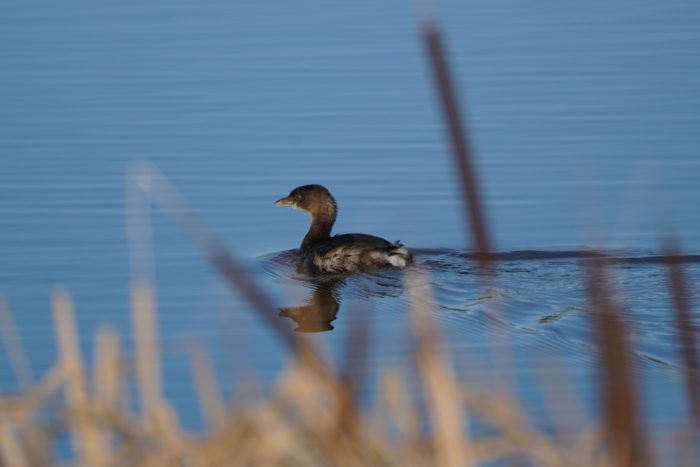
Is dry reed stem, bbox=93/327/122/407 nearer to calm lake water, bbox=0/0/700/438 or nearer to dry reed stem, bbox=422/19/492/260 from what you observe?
calm lake water, bbox=0/0/700/438

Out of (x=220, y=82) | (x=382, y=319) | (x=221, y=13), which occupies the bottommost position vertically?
(x=382, y=319)

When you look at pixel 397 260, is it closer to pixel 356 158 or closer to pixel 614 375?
pixel 356 158

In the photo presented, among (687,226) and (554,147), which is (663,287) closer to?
(687,226)

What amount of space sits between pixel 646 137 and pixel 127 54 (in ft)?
24.9

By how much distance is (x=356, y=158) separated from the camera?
504 inches

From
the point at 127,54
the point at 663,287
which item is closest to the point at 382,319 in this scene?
the point at 663,287

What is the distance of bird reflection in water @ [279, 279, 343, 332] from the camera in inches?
333

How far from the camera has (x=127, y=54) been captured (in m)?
17.8

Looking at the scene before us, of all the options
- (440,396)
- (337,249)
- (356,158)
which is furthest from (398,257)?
(440,396)

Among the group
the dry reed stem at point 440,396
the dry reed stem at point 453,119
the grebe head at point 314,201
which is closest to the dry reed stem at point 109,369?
the dry reed stem at point 440,396

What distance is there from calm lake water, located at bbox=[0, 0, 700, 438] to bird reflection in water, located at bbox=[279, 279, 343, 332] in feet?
0.21

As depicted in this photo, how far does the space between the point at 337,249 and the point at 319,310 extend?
91 cm

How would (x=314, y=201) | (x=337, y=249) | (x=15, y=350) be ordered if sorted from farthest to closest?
(x=314, y=201) → (x=337, y=249) → (x=15, y=350)

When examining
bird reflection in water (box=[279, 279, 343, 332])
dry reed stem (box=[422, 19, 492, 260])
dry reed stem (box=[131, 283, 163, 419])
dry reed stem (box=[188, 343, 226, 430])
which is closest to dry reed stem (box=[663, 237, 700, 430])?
dry reed stem (box=[422, 19, 492, 260])
